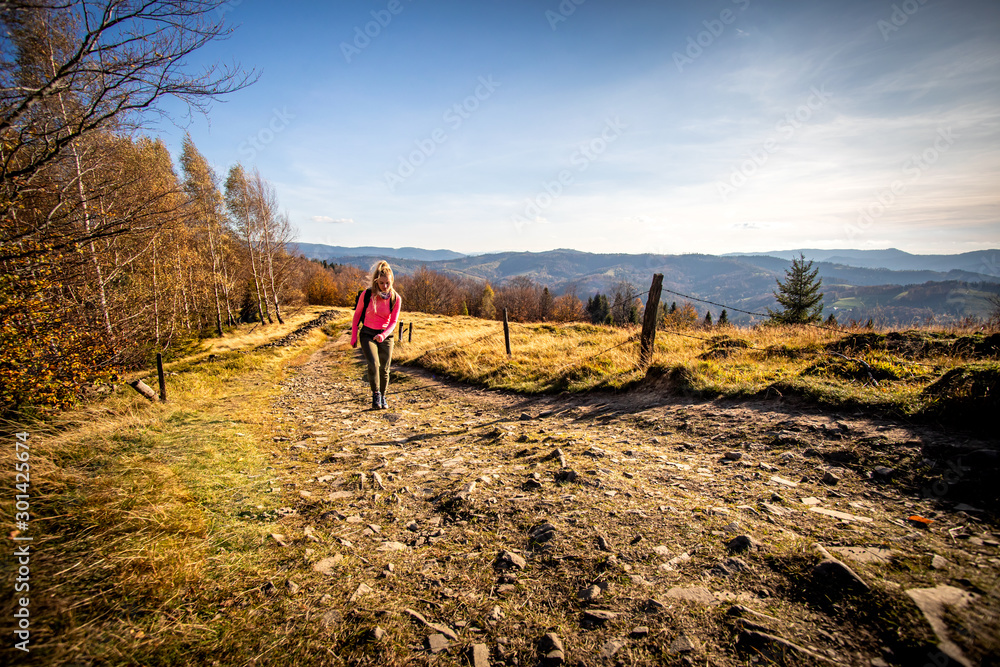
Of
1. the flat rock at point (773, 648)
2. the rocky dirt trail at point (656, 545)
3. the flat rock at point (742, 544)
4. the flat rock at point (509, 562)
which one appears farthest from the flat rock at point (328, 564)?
the flat rock at point (742, 544)

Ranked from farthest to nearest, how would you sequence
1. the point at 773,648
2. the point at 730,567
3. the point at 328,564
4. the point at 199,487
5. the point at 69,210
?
the point at 69,210 < the point at 199,487 < the point at 328,564 < the point at 730,567 < the point at 773,648

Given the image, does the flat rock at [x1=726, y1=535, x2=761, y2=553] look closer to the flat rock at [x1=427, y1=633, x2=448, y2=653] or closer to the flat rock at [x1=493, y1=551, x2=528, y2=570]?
the flat rock at [x1=493, y1=551, x2=528, y2=570]

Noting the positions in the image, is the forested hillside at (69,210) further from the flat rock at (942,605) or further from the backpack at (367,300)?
the flat rock at (942,605)

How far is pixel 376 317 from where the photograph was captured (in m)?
7.53

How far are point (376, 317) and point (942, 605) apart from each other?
24.8 ft

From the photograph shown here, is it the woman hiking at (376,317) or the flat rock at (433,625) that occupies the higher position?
the woman hiking at (376,317)

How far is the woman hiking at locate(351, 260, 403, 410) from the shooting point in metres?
7.44

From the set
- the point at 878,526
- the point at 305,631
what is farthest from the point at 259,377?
the point at 878,526

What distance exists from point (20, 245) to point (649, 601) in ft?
30.2

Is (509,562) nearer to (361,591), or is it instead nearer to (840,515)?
(361,591)

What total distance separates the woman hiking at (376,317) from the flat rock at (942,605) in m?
7.18

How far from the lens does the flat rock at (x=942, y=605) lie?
70.6 inches

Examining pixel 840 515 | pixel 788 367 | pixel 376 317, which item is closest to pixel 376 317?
pixel 376 317

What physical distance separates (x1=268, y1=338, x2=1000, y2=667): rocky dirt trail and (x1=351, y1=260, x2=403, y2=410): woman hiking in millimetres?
2112
